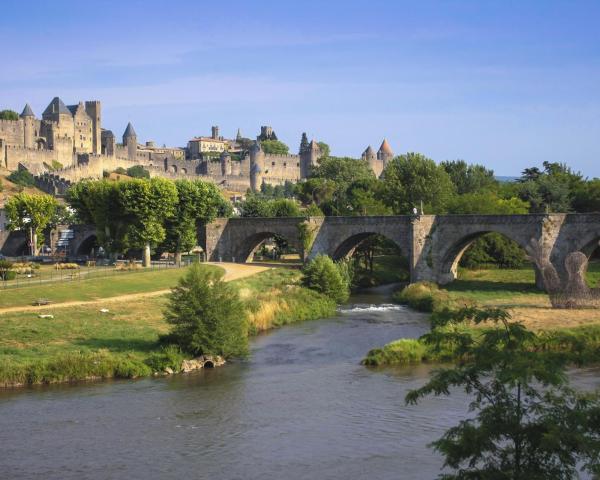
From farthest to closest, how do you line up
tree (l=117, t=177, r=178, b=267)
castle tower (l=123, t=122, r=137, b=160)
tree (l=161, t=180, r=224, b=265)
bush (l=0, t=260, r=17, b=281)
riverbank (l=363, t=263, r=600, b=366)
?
castle tower (l=123, t=122, r=137, b=160), tree (l=161, t=180, r=224, b=265), tree (l=117, t=177, r=178, b=267), bush (l=0, t=260, r=17, b=281), riverbank (l=363, t=263, r=600, b=366)

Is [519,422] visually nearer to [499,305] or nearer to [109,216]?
[499,305]

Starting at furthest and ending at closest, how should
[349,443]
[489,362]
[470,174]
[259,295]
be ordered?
1. [470,174]
2. [259,295]
3. [349,443]
4. [489,362]

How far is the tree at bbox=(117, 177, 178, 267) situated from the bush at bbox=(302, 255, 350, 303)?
39.3ft

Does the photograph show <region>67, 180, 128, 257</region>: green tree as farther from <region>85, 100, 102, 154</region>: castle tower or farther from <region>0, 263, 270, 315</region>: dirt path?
<region>85, 100, 102, 154</region>: castle tower

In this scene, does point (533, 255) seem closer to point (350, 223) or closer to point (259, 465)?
point (350, 223)

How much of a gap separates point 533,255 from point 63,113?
91.2m

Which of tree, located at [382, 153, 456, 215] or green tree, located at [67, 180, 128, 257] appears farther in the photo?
tree, located at [382, 153, 456, 215]

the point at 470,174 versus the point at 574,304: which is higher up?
the point at 470,174

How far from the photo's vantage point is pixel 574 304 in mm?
38719

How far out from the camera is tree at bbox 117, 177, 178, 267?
53.4 meters

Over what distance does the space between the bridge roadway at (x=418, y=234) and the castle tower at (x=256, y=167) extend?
73380mm

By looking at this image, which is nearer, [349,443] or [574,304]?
[349,443]

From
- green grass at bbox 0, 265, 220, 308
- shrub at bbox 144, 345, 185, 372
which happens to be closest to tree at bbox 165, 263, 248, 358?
shrub at bbox 144, 345, 185, 372

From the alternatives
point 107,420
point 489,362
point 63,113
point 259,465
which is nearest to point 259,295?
point 107,420
